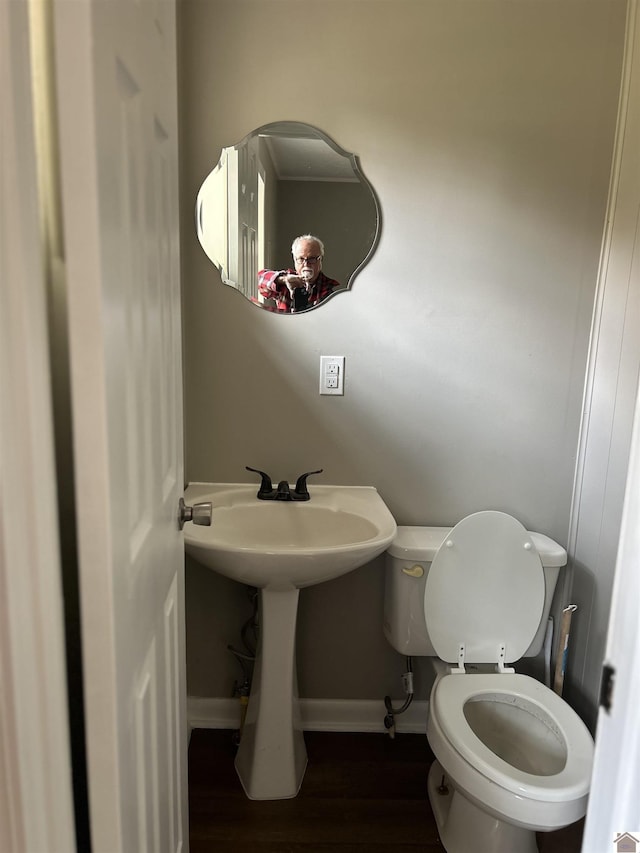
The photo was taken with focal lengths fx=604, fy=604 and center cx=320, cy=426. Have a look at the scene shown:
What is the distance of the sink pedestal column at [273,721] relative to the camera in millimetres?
1673

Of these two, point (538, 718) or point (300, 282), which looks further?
point (300, 282)

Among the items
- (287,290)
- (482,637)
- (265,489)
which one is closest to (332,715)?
(482,637)

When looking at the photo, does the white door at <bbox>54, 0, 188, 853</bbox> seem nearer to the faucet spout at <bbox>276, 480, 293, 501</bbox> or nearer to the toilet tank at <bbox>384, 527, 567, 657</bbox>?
the faucet spout at <bbox>276, 480, 293, 501</bbox>

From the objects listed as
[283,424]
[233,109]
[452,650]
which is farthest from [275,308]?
[452,650]

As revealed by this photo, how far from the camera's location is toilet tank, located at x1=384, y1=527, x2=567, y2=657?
67.2 inches

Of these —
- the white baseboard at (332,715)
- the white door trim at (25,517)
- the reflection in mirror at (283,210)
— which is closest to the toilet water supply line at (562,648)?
the white baseboard at (332,715)

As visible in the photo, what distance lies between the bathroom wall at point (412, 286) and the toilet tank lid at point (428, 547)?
11cm

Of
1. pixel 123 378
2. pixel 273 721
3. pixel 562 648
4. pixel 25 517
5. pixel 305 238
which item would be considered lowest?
pixel 273 721

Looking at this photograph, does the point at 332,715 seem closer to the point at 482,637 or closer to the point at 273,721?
the point at 273,721

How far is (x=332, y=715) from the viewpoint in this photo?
1987 millimetres

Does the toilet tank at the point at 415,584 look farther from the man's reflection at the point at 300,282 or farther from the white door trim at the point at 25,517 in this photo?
the white door trim at the point at 25,517

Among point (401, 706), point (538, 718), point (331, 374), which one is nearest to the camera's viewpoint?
point (538, 718)

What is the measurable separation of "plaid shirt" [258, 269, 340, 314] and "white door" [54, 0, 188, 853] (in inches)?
26.1

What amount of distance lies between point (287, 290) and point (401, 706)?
4.51 feet
